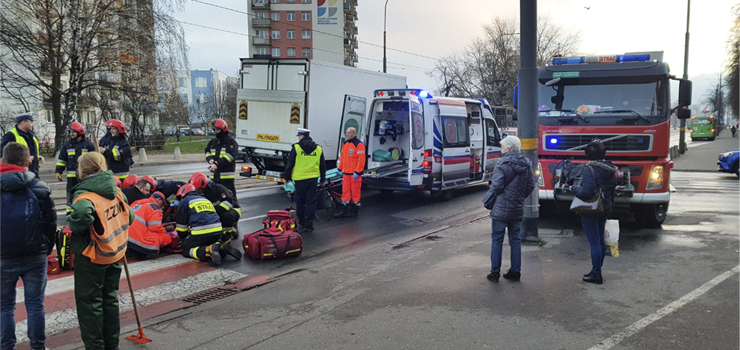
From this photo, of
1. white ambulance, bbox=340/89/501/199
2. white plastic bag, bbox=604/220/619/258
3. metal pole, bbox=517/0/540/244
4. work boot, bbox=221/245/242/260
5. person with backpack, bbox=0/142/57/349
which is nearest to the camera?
person with backpack, bbox=0/142/57/349

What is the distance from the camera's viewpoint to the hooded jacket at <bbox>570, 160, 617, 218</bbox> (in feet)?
18.7

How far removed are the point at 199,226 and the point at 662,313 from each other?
18.0ft

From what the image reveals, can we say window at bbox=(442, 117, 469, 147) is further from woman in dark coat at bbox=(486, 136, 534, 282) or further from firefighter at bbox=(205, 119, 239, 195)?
woman in dark coat at bbox=(486, 136, 534, 282)

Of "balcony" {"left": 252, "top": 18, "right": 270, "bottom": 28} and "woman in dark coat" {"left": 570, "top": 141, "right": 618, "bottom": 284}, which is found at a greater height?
"balcony" {"left": 252, "top": 18, "right": 270, "bottom": 28}

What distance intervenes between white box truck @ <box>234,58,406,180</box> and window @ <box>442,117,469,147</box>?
8.10ft

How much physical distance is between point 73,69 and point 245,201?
16.5 meters

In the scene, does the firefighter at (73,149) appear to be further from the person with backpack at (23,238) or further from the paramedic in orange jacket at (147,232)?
the person with backpack at (23,238)

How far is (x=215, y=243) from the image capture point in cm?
695

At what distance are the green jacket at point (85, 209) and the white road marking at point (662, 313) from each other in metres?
3.94

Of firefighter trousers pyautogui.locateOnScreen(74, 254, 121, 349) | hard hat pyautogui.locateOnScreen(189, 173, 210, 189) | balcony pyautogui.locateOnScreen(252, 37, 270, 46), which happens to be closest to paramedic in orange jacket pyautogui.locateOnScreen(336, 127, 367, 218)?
hard hat pyautogui.locateOnScreen(189, 173, 210, 189)

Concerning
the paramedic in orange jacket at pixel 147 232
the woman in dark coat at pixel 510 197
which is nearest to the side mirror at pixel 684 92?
the woman in dark coat at pixel 510 197

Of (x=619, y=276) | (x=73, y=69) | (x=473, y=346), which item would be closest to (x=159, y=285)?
(x=473, y=346)

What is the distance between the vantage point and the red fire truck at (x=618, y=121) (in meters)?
8.14

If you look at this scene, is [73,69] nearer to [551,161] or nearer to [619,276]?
[551,161]
